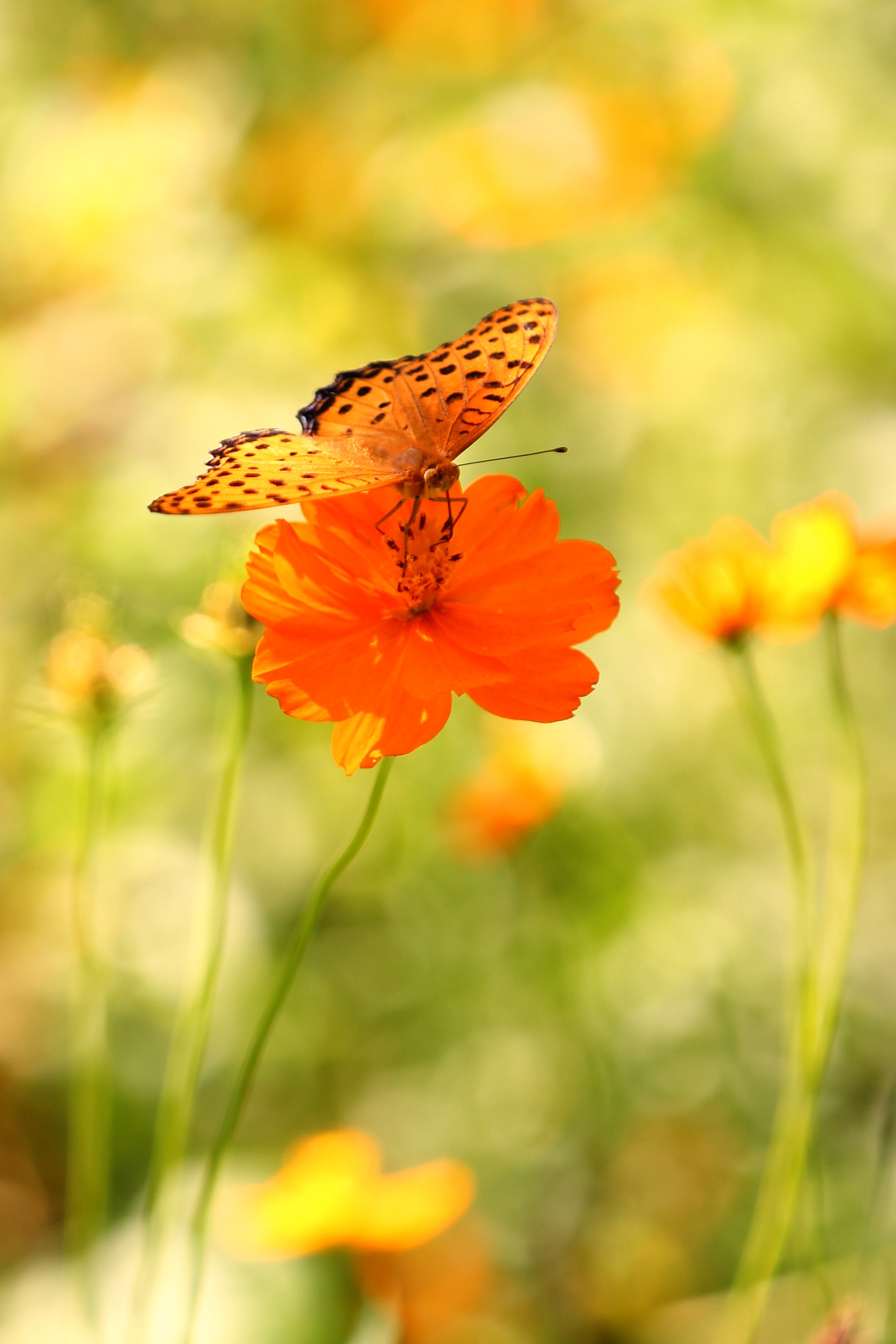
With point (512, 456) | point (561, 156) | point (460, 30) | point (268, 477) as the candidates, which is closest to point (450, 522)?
point (268, 477)

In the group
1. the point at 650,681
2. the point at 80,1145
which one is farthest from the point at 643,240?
the point at 80,1145

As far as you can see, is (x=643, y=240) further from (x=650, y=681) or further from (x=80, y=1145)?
(x=80, y=1145)

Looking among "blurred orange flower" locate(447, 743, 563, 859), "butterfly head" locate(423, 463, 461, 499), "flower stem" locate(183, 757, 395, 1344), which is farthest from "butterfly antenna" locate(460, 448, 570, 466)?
"blurred orange flower" locate(447, 743, 563, 859)

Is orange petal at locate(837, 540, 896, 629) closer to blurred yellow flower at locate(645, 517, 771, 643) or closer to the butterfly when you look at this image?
blurred yellow flower at locate(645, 517, 771, 643)

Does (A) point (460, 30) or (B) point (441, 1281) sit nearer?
(B) point (441, 1281)

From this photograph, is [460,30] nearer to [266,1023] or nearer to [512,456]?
[512,456]

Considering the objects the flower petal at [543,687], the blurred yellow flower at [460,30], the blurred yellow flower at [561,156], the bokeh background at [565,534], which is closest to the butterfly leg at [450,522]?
the flower petal at [543,687]

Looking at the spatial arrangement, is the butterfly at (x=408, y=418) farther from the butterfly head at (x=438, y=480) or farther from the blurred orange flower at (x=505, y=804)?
the blurred orange flower at (x=505, y=804)

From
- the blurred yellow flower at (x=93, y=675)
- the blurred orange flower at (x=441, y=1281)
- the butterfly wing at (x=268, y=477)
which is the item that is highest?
the butterfly wing at (x=268, y=477)
